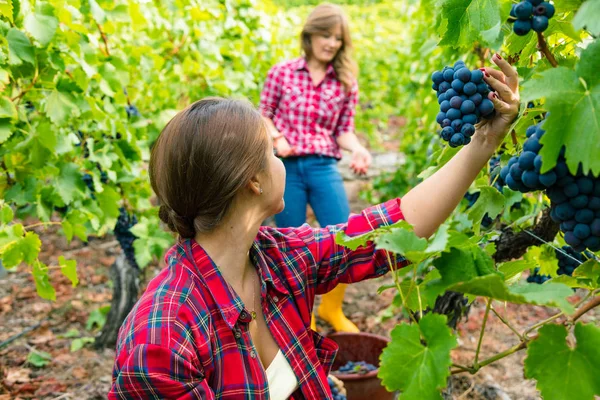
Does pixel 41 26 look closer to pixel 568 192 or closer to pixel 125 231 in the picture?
pixel 125 231

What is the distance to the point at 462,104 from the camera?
1152 mm

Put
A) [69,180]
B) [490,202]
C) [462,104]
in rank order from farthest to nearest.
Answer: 1. [69,180]
2. [490,202]
3. [462,104]

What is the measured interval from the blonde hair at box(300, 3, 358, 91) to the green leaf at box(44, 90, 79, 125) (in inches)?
72.6

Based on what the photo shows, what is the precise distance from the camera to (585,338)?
0.95 meters

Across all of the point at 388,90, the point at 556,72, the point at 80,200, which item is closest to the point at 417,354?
the point at 556,72

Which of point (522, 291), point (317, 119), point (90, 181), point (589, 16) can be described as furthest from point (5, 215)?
point (317, 119)

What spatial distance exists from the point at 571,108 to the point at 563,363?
1.28 feet

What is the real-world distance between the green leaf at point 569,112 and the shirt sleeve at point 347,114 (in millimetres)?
3017

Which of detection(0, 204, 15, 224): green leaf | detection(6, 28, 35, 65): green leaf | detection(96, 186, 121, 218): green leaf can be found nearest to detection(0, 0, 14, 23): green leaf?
detection(6, 28, 35, 65): green leaf

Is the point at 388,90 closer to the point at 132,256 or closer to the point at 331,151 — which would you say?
the point at 331,151

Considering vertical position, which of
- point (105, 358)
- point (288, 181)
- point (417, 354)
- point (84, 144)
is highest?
point (417, 354)

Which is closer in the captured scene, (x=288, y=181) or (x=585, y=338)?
(x=585, y=338)

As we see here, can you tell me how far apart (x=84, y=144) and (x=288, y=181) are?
1.20 meters

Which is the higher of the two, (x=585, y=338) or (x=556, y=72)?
(x=556, y=72)
